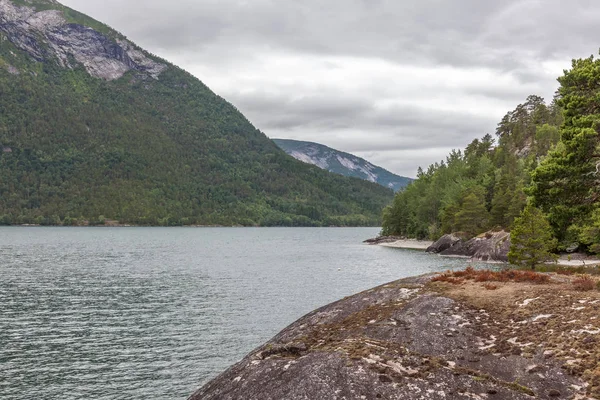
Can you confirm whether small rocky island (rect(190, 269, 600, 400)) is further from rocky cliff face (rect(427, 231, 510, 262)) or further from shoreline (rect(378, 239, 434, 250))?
shoreline (rect(378, 239, 434, 250))

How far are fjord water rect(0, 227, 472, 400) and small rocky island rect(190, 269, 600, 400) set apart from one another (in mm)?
13546

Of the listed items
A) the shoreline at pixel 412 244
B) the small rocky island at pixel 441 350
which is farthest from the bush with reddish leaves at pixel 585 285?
the shoreline at pixel 412 244

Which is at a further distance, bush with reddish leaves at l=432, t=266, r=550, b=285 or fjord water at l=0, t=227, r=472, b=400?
fjord water at l=0, t=227, r=472, b=400

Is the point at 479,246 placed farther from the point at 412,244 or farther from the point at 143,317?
the point at 143,317

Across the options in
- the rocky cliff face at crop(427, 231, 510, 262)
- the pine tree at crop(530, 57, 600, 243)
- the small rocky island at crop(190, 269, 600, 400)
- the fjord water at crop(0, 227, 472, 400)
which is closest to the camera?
the small rocky island at crop(190, 269, 600, 400)

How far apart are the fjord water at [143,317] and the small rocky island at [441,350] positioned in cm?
1355

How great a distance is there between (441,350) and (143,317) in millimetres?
38553

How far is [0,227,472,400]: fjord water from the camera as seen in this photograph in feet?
99.6

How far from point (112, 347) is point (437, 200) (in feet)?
410

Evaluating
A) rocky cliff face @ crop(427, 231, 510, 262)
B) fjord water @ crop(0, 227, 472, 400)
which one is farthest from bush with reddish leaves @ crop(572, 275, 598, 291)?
rocky cliff face @ crop(427, 231, 510, 262)

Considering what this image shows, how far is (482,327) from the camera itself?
16.4 metres

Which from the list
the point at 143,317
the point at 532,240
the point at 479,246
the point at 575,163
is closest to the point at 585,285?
the point at 575,163

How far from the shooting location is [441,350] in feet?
51.0

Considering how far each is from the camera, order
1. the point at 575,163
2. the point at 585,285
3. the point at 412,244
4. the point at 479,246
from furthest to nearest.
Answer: the point at 412,244
the point at 479,246
the point at 575,163
the point at 585,285
